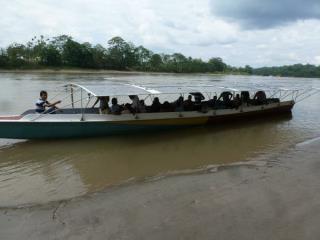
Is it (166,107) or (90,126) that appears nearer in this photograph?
(90,126)

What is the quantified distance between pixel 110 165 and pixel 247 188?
145 inches

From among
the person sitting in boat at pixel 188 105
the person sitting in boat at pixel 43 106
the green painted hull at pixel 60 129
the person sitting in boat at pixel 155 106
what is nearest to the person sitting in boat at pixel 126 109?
the green painted hull at pixel 60 129

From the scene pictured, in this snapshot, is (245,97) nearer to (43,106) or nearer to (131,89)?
(131,89)

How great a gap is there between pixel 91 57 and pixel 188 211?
83.0m

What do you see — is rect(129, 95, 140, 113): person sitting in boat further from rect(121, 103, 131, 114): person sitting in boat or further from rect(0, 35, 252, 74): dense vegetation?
rect(0, 35, 252, 74): dense vegetation

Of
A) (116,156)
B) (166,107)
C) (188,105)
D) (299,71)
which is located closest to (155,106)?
(166,107)

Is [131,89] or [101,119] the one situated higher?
[131,89]

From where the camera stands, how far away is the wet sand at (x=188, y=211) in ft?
17.5

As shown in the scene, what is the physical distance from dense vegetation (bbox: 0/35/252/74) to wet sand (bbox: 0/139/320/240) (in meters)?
73.8

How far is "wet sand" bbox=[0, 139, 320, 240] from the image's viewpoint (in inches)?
210

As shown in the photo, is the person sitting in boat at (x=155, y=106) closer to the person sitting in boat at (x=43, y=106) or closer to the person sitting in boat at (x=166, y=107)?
the person sitting in boat at (x=166, y=107)

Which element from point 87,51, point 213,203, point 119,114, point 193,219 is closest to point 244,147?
point 119,114

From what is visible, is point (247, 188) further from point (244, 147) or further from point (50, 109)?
point (50, 109)

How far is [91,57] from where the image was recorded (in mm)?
85562
